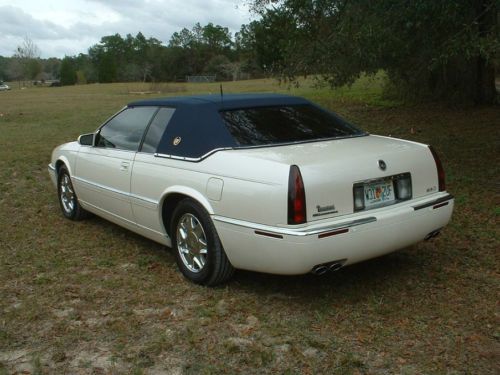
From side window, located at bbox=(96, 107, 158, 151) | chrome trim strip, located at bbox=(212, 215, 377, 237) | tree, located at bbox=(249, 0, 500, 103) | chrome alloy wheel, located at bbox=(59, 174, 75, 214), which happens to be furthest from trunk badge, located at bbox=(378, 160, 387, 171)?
→ chrome alloy wheel, located at bbox=(59, 174, 75, 214)

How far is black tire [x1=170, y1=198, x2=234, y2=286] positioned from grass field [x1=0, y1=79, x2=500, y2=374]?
0.12m

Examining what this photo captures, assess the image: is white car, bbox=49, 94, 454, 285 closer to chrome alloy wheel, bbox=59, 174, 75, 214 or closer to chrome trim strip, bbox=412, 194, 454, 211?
chrome trim strip, bbox=412, 194, 454, 211

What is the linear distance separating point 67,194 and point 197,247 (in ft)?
9.37

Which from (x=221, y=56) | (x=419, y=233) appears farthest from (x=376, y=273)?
(x=221, y=56)

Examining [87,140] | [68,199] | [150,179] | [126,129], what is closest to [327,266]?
[150,179]

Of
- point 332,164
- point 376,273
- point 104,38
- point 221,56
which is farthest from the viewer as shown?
point 104,38

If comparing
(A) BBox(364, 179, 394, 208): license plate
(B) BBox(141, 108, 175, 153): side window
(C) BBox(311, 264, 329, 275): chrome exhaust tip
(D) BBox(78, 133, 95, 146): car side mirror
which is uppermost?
(B) BBox(141, 108, 175, 153): side window

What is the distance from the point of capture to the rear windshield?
4523mm

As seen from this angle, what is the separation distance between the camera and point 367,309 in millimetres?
4008

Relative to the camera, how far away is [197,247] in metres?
4.51

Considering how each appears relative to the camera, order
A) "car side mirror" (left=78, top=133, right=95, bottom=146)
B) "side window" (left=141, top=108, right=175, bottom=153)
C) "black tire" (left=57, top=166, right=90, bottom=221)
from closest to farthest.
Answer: "side window" (left=141, top=108, right=175, bottom=153) < "car side mirror" (left=78, top=133, right=95, bottom=146) < "black tire" (left=57, top=166, right=90, bottom=221)

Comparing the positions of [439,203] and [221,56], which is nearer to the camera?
[439,203]

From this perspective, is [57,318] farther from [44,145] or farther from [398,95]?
[398,95]

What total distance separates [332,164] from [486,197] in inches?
150
